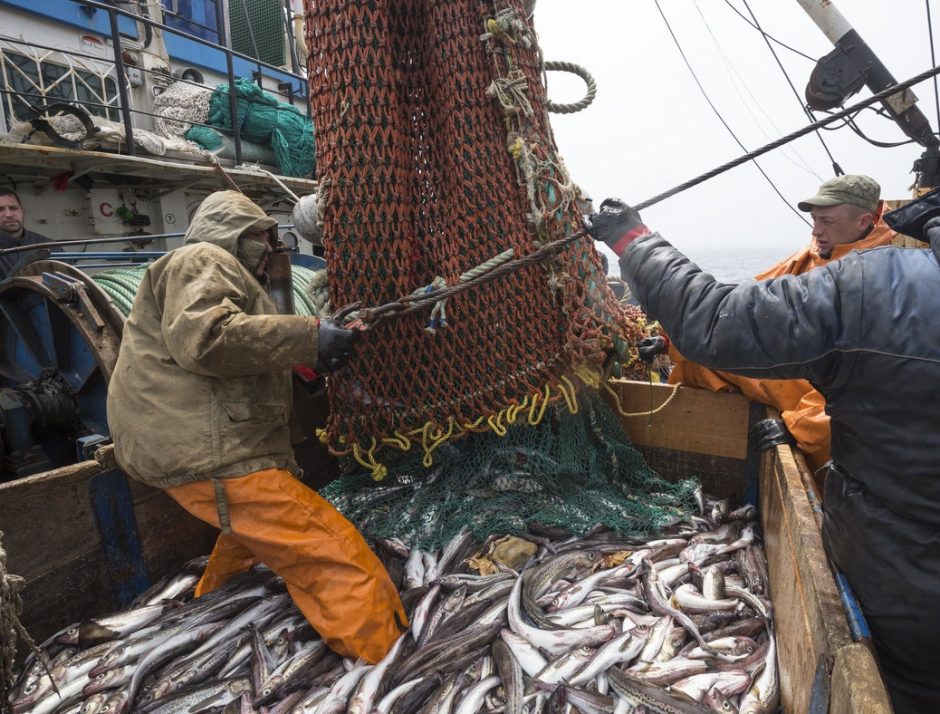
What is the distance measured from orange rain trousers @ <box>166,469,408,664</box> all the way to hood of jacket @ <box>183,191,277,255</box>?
1178 mm

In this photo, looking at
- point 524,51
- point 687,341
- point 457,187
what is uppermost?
point 524,51

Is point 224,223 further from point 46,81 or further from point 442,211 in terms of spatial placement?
point 46,81

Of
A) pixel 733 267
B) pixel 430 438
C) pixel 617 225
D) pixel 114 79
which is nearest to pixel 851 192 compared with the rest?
pixel 617 225

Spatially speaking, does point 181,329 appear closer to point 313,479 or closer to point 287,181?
point 313,479

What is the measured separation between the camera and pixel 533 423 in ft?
10.1

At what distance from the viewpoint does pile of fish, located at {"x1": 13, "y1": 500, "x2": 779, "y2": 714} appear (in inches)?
92.4

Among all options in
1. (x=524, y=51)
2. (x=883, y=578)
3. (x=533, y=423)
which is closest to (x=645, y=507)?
(x=533, y=423)

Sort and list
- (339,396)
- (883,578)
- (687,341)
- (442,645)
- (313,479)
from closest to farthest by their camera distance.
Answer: (883,578) → (687,341) → (442,645) → (339,396) → (313,479)

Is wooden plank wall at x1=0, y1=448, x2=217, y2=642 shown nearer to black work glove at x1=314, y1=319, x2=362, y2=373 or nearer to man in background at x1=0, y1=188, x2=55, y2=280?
black work glove at x1=314, y1=319, x2=362, y2=373

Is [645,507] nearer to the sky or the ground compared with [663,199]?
nearer to the ground

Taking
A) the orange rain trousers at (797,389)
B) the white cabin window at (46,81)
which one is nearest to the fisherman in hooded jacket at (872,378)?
the orange rain trousers at (797,389)

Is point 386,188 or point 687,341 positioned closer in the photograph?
point 687,341

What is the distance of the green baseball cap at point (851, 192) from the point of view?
3.53 meters

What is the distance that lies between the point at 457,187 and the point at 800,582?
2.28 m
